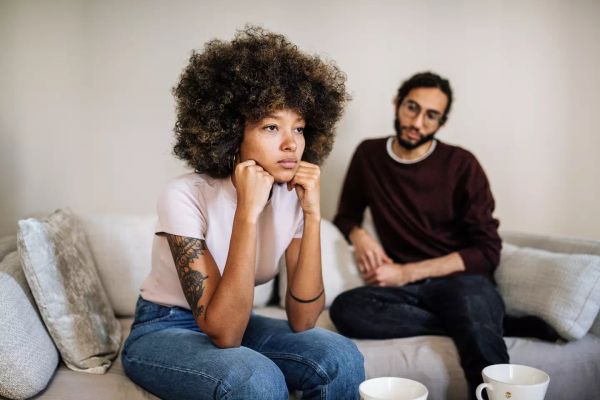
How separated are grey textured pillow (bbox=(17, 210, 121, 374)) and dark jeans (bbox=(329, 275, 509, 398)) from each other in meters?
0.73

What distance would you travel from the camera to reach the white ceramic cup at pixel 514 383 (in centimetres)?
99

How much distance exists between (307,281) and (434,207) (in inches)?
35.8

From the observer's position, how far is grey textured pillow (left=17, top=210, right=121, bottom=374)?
139 centimetres

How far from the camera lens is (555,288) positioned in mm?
1778

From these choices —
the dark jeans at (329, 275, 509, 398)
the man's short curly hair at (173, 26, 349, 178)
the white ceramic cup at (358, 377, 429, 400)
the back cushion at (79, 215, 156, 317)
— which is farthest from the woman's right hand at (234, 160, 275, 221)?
the back cushion at (79, 215, 156, 317)

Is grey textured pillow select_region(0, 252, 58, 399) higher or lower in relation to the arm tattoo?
lower

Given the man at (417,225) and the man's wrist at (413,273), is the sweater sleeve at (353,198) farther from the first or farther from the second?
the man's wrist at (413,273)

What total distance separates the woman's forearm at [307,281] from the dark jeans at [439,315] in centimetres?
46

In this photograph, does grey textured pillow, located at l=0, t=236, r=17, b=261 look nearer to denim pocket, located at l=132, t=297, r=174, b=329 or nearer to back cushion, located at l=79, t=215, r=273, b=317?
back cushion, located at l=79, t=215, r=273, b=317

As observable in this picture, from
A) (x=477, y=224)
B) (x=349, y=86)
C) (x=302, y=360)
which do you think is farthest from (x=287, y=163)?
(x=349, y=86)

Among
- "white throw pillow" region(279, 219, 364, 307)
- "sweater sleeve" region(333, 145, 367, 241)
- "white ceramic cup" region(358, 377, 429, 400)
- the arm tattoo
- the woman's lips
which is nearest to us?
"white ceramic cup" region(358, 377, 429, 400)

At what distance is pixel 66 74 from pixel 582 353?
2.14m

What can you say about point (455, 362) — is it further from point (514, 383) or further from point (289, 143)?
point (289, 143)

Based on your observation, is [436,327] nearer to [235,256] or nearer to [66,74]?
[235,256]
